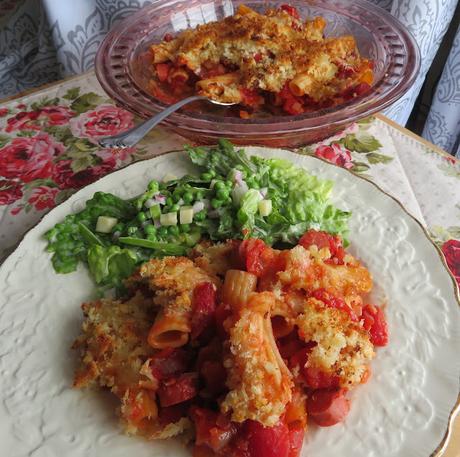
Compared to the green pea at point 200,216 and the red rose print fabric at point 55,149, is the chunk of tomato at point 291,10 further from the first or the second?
the green pea at point 200,216

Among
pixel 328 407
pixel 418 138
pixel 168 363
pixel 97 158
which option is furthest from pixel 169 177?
pixel 418 138

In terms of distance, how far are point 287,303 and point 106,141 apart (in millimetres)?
924

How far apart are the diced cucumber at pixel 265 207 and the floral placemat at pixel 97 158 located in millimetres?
470

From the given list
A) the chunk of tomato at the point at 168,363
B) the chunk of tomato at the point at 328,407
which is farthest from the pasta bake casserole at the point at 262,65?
the chunk of tomato at the point at 328,407

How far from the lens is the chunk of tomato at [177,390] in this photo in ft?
3.99

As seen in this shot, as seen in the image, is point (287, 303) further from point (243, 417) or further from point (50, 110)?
point (50, 110)

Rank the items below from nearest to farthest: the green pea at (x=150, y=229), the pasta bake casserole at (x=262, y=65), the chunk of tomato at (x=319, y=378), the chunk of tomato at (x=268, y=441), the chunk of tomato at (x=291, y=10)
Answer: the chunk of tomato at (x=268, y=441) < the chunk of tomato at (x=319, y=378) < the green pea at (x=150, y=229) < the pasta bake casserole at (x=262, y=65) < the chunk of tomato at (x=291, y=10)

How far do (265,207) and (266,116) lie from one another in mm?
653

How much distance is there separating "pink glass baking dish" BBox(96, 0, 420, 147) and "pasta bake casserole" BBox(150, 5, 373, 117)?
87 mm

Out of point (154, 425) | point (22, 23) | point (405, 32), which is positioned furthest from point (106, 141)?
→ point (22, 23)

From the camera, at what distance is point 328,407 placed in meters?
1.19

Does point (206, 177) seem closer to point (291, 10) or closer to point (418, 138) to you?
point (418, 138)

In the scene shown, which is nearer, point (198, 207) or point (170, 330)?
point (170, 330)

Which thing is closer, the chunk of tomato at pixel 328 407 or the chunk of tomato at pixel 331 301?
the chunk of tomato at pixel 328 407
